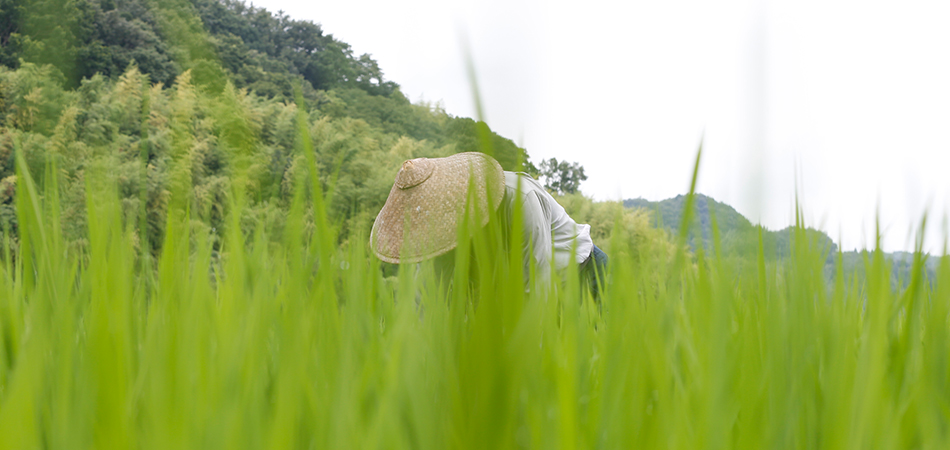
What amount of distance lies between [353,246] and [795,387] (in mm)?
525

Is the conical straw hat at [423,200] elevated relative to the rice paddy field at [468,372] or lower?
elevated

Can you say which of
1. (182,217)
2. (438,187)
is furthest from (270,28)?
(182,217)

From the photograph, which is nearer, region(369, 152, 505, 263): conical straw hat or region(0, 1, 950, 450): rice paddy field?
region(0, 1, 950, 450): rice paddy field

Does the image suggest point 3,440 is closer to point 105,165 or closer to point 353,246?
point 105,165

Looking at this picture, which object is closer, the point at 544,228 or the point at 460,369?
the point at 460,369

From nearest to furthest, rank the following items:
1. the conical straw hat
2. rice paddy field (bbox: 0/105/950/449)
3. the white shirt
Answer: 1. rice paddy field (bbox: 0/105/950/449)
2. the conical straw hat
3. the white shirt

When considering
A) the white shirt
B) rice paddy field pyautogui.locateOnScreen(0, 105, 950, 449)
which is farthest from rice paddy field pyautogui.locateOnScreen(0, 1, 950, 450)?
the white shirt

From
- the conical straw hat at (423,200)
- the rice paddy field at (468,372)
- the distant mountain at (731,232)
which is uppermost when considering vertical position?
the conical straw hat at (423,200)

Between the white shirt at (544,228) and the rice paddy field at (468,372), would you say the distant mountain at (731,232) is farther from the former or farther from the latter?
the white shirt at (544,228)

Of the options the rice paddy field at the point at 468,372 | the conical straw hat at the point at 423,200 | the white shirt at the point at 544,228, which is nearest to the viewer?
the rice paddy field at the point at 468,372

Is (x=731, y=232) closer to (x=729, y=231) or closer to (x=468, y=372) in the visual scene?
(x=729, y=231)

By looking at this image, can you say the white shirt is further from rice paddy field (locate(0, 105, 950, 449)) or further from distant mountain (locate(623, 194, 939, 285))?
rice paddy field (locate(0, 105, 950, 449))

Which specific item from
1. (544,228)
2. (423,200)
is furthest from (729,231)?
(544,228)

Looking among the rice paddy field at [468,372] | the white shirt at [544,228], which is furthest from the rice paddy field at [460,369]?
the white shirt at [544,228]
